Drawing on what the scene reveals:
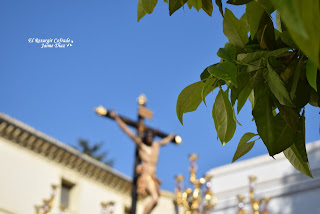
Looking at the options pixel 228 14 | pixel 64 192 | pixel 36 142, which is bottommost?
pixel 228 14

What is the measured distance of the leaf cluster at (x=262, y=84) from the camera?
113 cm

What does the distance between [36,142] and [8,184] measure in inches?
95.6

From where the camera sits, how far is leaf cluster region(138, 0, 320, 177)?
113cm

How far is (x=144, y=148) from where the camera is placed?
1616 cm

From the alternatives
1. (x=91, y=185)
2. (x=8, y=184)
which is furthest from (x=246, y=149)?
(x=91, y=185)

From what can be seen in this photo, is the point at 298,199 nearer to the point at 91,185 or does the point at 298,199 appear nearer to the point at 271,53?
the point at 271,53

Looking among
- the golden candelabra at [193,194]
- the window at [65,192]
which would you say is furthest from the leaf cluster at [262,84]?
the window at [65,192]

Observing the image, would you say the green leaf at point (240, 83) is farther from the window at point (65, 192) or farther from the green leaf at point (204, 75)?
the window at point (65, 192)

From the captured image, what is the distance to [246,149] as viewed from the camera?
1.30 m

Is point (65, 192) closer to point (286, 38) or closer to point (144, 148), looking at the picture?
point (144, 148)

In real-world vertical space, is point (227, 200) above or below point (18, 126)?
below

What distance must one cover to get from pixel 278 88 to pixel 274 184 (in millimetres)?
6054

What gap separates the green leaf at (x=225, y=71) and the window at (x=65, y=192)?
24717mm

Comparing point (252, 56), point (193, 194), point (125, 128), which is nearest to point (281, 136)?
point (252, 56)
